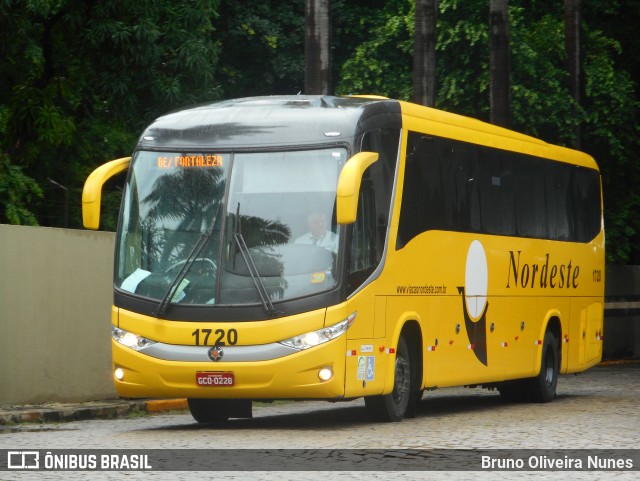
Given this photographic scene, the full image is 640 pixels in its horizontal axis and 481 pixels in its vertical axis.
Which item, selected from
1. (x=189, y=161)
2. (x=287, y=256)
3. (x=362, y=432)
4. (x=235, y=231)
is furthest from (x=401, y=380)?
(x=189, y=161)

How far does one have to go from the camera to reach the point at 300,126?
14.6 m

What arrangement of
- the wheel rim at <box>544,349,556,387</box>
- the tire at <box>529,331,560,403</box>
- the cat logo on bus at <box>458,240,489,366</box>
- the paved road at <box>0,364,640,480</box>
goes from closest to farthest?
the paved road at <box>0,364,640,480</box>, the cat logo on bus at <box>458,240,489,366</box>, the tire at <box>529,331,560,403</box>, the wheel rim at <box>544,349,556,387</box>

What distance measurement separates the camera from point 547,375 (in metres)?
20.6

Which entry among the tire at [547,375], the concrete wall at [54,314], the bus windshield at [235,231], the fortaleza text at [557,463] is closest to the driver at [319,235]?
the bus windshield at [235,231]

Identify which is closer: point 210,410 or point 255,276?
point 255,276

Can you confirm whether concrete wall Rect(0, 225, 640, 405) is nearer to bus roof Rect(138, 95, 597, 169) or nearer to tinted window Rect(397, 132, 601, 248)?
bus roof Rect(138, 95, 597, 169)

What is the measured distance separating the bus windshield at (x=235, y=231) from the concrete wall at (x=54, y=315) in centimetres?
244

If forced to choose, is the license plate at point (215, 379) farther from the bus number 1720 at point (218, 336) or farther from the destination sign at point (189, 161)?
the destination sign at point (189, 161)

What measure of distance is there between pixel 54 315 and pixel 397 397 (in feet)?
14.6

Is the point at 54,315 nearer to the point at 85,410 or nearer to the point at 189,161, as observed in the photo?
the point at 85,410

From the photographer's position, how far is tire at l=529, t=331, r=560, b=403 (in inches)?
798

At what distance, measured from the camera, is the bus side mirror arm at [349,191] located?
13.5 meters

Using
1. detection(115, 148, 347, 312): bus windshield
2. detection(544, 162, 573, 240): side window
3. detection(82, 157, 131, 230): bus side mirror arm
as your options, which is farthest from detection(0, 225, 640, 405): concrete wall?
detection(544, 162, 573, 240): side window

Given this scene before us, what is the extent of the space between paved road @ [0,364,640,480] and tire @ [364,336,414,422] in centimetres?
18
